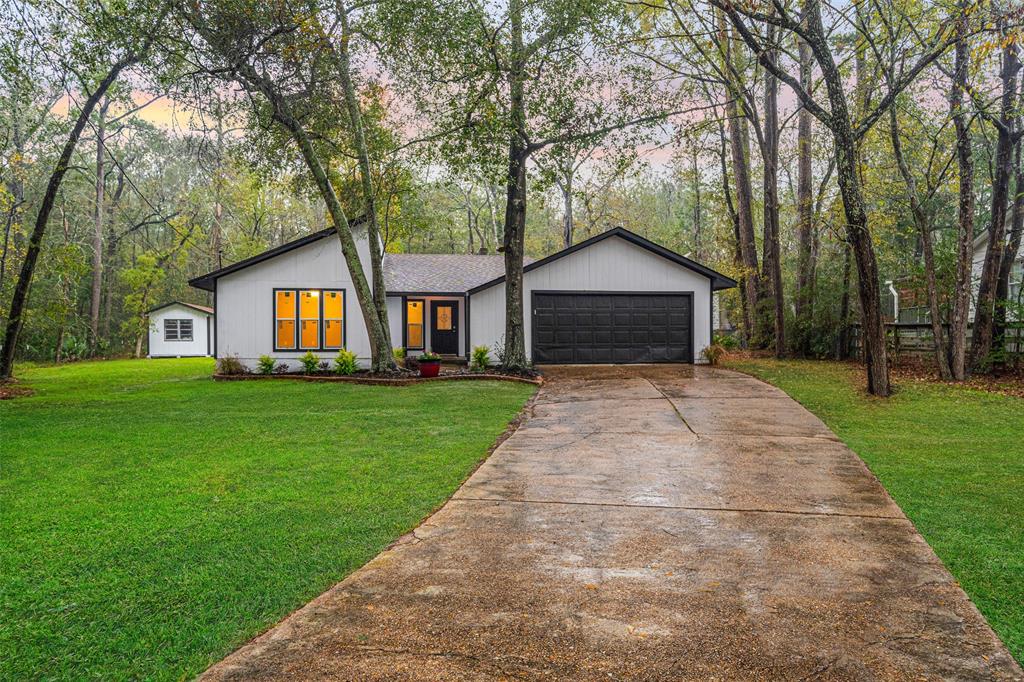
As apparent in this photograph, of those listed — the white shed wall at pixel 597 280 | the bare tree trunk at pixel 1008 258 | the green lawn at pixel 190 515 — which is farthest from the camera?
the white shed wall at pixel 597 280

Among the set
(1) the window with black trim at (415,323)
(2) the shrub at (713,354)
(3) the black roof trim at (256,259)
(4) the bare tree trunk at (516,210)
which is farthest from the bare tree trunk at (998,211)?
(3) the black roof trim at (256,259)

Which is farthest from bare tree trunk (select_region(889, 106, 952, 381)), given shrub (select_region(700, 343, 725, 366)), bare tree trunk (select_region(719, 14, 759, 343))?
bare tree trunk (select_region(719, 14, 759, 343))

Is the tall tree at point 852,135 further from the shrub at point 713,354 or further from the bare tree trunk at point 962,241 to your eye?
the shrub at point 713,354

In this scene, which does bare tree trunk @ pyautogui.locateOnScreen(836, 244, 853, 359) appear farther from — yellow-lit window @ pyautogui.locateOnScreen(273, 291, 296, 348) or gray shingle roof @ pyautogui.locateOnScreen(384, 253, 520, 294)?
yellow-lit window @ pyautogui.locateOnScreen(273, 291, 296, 348)

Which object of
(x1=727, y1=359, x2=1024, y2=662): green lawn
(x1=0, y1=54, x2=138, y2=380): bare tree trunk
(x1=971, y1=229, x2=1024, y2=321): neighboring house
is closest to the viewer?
(x1=727, y1=359, x2=1024, y2=662): green lawn

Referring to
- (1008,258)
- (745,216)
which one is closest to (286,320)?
(745,216)

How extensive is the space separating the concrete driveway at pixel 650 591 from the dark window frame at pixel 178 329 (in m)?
28.8

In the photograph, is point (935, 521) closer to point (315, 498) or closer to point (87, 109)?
point (315, 498)

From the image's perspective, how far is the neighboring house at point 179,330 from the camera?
95.5 feet

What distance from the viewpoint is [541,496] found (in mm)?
4914

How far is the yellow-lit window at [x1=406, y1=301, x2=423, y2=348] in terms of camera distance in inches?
789

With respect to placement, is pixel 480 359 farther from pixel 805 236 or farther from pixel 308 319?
pixel 805 236

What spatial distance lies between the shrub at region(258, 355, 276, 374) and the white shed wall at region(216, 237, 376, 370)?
2.67 feet

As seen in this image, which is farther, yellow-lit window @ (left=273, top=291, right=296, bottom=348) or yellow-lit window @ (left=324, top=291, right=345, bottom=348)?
yellow-lit window @ (left=324, top=291, right=345, bottom=348)
